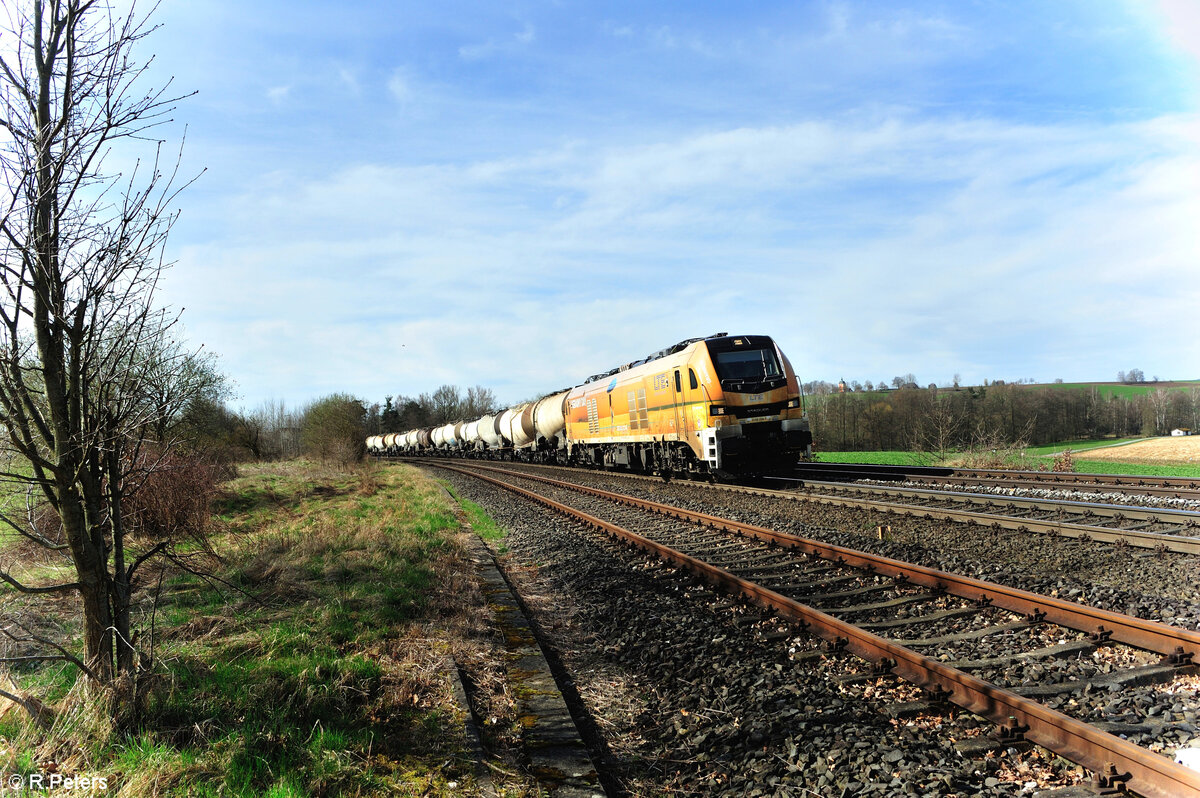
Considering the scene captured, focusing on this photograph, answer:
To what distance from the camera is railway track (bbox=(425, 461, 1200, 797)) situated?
3.08 metres

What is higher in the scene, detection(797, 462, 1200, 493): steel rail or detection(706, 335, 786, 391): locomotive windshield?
detection(706, 335, 786, 391): locomotive windshield

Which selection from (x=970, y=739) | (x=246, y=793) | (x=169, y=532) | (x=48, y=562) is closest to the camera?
(x=246, y=793)

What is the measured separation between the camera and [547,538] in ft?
34.8

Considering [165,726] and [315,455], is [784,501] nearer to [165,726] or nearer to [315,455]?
[165,726]

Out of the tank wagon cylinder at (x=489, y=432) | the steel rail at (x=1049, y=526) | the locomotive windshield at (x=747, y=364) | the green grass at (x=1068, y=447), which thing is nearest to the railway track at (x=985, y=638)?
the steel rail at (x=1049, y=526)

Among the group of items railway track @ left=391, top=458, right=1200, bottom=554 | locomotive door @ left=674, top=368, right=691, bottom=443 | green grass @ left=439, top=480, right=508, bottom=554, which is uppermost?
locomotive door @ left=674, top=368, right=691, bottom=443

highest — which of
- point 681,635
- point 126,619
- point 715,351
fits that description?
point 715,351

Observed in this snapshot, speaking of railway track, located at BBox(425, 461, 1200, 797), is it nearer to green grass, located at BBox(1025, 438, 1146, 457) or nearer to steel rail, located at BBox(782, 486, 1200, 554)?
steel rail, located at BBox(782, 486, 1200, 554)

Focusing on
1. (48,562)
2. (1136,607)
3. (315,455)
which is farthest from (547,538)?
(315,455)

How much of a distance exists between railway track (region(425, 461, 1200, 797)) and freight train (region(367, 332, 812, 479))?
21.9 ft

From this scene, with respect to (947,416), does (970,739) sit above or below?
below

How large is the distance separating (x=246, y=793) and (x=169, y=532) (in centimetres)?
877

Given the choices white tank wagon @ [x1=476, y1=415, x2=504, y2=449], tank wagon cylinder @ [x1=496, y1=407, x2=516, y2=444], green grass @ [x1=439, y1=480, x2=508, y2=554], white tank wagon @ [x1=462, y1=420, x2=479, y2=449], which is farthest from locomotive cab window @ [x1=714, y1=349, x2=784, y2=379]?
white tank wagon @ [x1=462, y1=420, x2=479, y2=449]

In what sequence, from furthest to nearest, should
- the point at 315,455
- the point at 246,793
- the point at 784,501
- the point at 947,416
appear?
the point at 315,455, the point at 947,416, the point at 784,501, the point at 246,793
